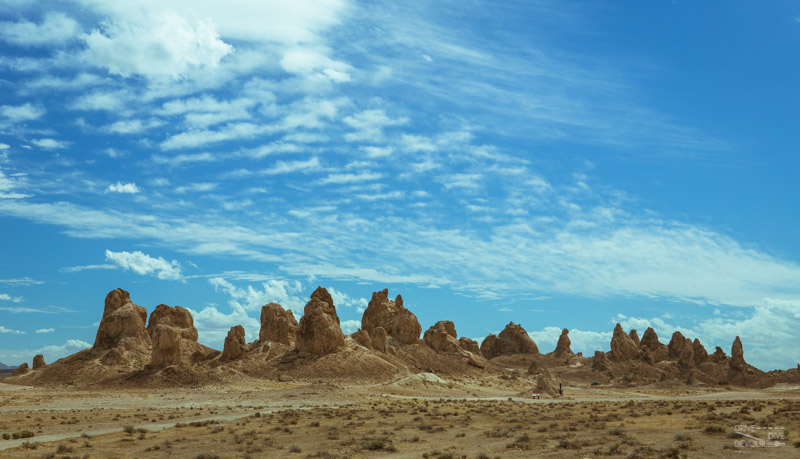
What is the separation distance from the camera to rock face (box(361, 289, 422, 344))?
113812 millimetres

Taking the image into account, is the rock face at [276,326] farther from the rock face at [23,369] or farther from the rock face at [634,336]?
the rock face at [634,336]

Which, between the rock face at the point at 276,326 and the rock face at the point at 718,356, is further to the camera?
the rock face at the point at 718,356

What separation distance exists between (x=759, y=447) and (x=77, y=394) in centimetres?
6810

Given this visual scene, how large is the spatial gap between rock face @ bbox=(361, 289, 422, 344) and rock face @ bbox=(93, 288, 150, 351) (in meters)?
39.0

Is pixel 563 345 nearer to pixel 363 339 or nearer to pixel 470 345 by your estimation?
pixel 470 345

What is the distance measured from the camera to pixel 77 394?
234ft

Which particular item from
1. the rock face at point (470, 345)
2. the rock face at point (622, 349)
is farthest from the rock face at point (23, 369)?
the rock face at point (622, 349)

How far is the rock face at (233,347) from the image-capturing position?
92375 millimetres

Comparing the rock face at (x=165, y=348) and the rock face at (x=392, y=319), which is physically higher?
the rock face at (x=392, y=319)

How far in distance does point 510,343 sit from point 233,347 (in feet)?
259

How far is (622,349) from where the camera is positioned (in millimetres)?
137000

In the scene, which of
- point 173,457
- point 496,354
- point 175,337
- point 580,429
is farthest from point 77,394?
point 496,354

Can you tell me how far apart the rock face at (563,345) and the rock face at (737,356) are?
38130 millimetres

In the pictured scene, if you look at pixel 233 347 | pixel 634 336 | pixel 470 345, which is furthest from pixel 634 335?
pixel 233 347
